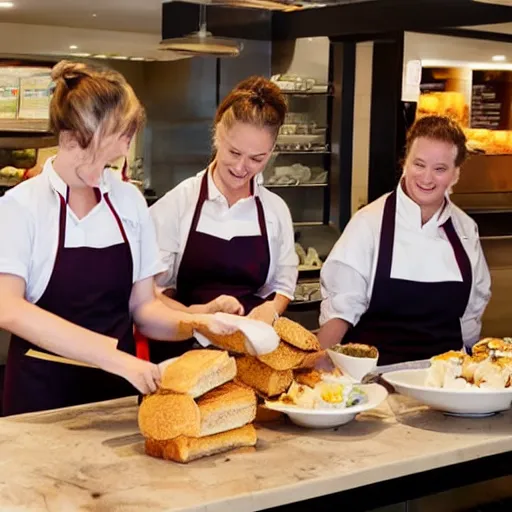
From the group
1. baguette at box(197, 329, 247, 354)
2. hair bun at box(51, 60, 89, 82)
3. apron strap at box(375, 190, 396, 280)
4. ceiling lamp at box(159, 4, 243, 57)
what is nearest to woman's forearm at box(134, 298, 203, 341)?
baguette at box(197, 329, 247, 354)

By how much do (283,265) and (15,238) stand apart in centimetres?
109

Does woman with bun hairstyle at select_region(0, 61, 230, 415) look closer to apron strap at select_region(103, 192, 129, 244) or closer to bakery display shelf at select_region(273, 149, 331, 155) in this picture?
apron strap at select_region(103, 192, 129, 244)

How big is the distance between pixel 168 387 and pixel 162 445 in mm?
120

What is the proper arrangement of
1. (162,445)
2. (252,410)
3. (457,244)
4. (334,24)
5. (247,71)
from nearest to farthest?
(162,445) → (252,410) → (457,244) → (334,24) → (247,71)

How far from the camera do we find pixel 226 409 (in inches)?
76.5

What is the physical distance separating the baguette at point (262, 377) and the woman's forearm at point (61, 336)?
302mm

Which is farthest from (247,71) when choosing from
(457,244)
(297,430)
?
(297,430)

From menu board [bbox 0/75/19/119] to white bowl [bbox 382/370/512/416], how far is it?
311cm

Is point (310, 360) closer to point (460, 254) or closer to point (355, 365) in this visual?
point (355, 365)

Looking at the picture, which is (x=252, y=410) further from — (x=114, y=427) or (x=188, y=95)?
(x=188, y=95)

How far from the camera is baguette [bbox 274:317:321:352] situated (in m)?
2.14

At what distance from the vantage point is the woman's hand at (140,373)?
198 cm

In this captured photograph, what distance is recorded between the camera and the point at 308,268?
5777 millimetres

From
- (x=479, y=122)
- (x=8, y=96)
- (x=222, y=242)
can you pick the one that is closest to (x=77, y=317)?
(x=222, y=242)
